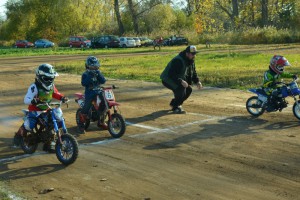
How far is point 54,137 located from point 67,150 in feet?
1.66

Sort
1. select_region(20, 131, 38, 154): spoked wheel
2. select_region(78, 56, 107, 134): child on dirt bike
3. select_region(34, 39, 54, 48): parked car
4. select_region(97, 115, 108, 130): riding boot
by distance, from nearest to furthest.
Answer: select_region(20, 131, 38, 154): spoked wheel < select_region(78, 56, 107, 134): child on dirt bike < select_region(97, 115, 108, 130): riding boot < select_region(34, 39, 54, 48): parked car

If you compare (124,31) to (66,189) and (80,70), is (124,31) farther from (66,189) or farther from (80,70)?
(66,189)

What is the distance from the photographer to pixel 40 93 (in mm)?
7727

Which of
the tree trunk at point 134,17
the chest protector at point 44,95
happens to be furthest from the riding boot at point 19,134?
the tree trunk at point 134,17

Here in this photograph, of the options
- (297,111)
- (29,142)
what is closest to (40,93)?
(29,142)

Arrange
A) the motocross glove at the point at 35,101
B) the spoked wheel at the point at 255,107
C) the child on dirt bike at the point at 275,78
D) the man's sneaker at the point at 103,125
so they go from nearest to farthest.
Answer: the motocross glove at the point at 35,101, the man's sneaker at the point at 103,125, the child on dirt bike at the point at 275,78, the spoked wheel at the point at 255,107

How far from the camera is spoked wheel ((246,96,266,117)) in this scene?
35.3 feet

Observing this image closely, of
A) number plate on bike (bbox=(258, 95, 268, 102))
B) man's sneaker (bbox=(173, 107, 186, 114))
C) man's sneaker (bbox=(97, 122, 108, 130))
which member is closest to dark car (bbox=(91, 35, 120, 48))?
man's sneaker (bbox=(173, 107, 186, 114))

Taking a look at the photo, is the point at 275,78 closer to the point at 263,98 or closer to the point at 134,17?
the point at 263,98

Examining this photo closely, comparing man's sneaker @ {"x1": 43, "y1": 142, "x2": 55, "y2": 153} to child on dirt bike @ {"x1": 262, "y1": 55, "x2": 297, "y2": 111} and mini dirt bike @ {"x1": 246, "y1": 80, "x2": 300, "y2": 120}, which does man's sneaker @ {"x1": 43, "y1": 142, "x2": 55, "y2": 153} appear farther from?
child on dirt bike @ {"x1": 262, "y1": 55, "x2": 297, "y2": 111}

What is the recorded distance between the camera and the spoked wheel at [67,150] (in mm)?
7125

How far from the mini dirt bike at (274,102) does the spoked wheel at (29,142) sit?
548 centimetres

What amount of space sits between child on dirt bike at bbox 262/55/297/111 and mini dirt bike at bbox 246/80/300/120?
0.05 metres

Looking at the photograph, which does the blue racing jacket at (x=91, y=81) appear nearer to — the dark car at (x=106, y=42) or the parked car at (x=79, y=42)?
the dark car at (x=106, y=42)
